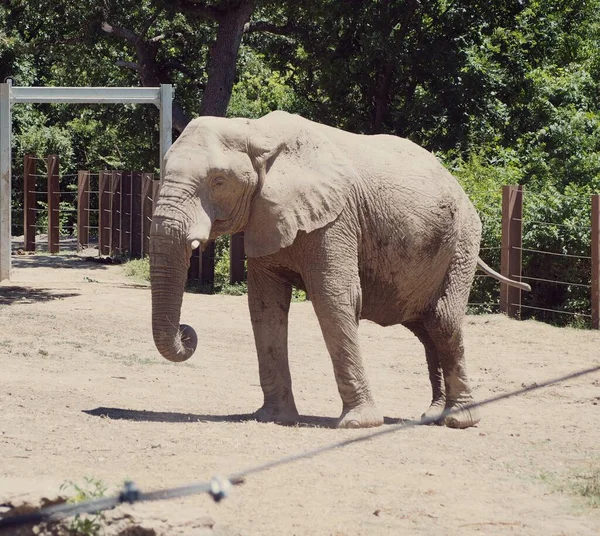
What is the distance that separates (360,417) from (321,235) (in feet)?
4.18

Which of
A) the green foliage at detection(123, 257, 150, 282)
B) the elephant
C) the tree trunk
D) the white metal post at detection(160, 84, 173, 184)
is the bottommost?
the green foliage at detection(123, 257, 150, 282)

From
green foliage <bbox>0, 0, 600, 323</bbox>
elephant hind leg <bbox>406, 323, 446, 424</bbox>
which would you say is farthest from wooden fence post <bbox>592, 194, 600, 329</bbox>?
elephant hind leg <bbox>406, 323, 446, 424</bbox>

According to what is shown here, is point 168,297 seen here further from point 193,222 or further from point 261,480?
point 261,480

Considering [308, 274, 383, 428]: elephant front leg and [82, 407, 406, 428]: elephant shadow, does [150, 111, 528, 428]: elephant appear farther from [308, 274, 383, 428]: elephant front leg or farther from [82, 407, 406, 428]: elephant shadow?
[82, 407, 406, 428]: elephant shadow

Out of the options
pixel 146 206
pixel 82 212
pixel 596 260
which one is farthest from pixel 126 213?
pixel 596 260

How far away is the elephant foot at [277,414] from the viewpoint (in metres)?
8.26

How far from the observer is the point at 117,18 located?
21.1 meters

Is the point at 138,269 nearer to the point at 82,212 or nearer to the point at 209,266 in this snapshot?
the point at 209,266

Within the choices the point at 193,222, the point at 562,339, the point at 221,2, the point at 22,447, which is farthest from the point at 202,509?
the point at 221,2

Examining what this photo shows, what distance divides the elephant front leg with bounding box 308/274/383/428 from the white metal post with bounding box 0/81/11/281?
994 centimetres

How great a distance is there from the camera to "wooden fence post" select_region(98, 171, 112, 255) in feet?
75.7

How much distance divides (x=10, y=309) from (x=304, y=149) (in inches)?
279

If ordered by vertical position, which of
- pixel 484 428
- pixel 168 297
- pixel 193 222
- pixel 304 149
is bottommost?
pixel 484 428

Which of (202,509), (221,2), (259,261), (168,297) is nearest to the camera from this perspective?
(202,509)
